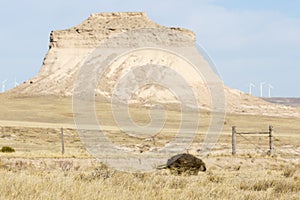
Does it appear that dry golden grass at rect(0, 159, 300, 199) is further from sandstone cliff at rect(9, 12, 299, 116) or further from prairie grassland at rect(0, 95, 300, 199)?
sandstone cliff at rect(9, 12, 299, 116)

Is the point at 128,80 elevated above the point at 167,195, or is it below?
above

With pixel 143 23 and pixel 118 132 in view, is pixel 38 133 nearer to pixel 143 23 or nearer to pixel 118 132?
pixel 118 132

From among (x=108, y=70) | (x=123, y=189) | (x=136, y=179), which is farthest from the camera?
(x=108, y=70)

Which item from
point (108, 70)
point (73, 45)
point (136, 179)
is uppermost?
point (73, 45)

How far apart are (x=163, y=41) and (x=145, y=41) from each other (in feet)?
14.5

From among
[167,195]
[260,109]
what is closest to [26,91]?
[260,109]

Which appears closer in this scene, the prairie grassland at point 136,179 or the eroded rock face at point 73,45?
the prairie grassland at point 136,179

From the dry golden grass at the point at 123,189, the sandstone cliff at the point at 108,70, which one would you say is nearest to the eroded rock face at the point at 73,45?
the sandstone cliff at the point at 108,70

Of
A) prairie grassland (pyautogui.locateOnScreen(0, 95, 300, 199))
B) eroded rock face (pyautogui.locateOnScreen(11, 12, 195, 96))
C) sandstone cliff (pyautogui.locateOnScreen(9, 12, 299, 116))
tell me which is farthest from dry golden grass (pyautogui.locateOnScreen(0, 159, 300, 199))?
eroded rock face (pyautogui.locateOnScreen(11, 12, 195, 96))

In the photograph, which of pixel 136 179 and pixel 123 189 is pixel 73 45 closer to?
pixel 136 179

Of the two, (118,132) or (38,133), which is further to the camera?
(118,132)

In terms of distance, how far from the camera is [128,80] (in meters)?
97.9

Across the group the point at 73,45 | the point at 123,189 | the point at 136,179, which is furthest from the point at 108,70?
the point at 123,189

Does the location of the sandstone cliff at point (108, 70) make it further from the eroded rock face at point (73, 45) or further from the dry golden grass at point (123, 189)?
the dry golden grass at point (123, 189)
